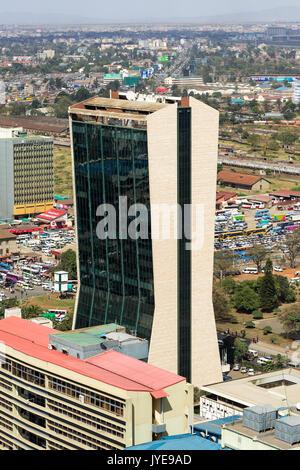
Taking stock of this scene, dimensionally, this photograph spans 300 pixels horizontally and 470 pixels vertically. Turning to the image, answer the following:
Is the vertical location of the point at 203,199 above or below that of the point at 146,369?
above

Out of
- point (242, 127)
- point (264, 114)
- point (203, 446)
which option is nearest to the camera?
point (203, 446)

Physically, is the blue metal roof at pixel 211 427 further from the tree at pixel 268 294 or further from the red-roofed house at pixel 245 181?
the red-roofed house at pixel 245 181

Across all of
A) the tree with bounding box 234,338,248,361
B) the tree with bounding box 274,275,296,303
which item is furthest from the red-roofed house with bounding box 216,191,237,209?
the tree with bounding box 234,338,248,361

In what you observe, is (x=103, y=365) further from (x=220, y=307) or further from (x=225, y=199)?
(x=225, y=199)

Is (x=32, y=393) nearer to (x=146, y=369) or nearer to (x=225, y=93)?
(x=146, y=369)

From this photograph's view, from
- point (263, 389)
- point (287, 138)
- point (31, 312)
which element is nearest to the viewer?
point (263, 389)

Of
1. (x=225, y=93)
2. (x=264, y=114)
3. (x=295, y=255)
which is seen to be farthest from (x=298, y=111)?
(x=295, y=255)

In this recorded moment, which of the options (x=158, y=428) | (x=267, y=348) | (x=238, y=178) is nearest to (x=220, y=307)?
(x=267, y=348)
